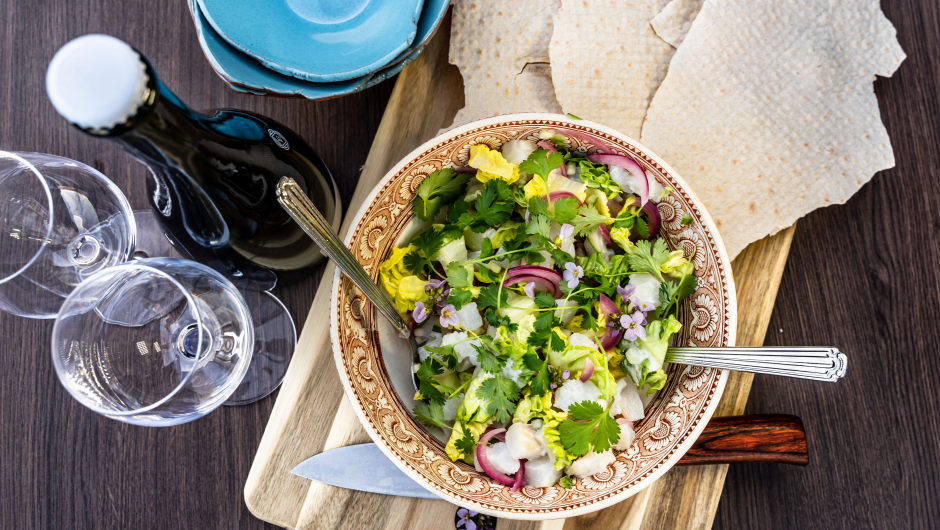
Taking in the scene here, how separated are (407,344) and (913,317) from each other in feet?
4.53

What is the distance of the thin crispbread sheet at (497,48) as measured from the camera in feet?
4.48

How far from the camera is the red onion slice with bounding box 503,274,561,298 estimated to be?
1.12 m

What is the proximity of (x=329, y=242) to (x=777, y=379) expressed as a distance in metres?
1.25

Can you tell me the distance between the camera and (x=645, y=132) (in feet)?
4.56

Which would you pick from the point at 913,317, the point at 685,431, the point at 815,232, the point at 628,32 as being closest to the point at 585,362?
the point at 685,431

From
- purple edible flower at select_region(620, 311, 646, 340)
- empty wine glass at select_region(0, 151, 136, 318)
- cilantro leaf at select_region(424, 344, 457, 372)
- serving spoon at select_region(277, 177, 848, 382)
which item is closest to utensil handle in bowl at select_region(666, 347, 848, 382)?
serving spoon at select_region(277, 177, 848, 382)

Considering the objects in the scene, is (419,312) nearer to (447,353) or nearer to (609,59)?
(447,353)

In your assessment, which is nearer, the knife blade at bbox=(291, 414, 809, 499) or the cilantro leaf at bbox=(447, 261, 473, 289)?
the cilantro leaf at bbox=(447, 261, 473, 289)

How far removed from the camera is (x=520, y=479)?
112 cm

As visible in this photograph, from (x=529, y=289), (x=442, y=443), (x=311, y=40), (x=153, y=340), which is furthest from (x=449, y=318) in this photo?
(x=311, y=40)

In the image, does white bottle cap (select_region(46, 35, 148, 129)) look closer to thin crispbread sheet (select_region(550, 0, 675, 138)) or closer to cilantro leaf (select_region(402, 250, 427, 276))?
cilantro leaf (select_region(402, 250, 427, 276))

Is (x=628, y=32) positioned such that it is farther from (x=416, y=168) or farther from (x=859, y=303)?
(x=859, y=303)

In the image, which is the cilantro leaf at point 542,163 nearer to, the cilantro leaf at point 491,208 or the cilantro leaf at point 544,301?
the cilantro leaf at point 491,208

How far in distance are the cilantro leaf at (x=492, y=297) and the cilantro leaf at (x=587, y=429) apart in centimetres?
23
